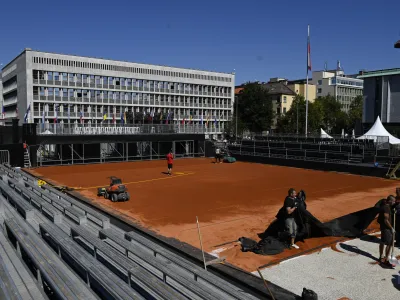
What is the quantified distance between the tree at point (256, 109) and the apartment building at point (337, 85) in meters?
41.9

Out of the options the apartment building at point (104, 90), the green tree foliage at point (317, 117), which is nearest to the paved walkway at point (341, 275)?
the apartment building at point (104, 90)

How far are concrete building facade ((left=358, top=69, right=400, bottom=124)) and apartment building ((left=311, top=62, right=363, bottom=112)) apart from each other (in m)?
63.6

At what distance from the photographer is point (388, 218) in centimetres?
988

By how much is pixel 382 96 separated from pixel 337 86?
2693 inches

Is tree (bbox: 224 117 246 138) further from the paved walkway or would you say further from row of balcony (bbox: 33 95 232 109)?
the paved walkway

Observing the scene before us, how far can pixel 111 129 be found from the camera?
40.3m

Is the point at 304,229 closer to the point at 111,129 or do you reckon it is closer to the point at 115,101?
the point at 111,129

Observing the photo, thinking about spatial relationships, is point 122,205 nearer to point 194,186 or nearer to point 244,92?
point 194,186

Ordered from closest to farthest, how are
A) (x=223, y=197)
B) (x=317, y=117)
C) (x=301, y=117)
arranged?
(x=223, y=197), (x=301, y=117), (x=317, y=117)

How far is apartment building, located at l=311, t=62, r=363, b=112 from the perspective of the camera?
125 meters

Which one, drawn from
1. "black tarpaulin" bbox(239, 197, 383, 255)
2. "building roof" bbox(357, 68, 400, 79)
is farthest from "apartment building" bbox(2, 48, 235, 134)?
"black tarpaulin" bbox(239, 197, 383, 255)

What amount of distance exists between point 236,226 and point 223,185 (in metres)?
10.8

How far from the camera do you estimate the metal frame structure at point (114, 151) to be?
38750 mm

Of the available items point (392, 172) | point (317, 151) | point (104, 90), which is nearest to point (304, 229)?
point (392, 172)
